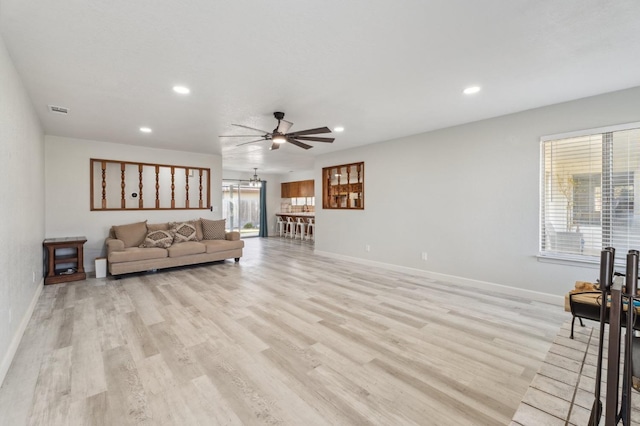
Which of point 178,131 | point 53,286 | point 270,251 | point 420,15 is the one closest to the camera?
point 420,15

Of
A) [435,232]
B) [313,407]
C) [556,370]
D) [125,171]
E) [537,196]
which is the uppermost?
[125,171]

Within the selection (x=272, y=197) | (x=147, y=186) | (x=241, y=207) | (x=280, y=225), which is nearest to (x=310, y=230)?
(x=280, y=225)

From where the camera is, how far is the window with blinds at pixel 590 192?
3326 millimetres

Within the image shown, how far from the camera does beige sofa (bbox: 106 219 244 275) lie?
16.8ft

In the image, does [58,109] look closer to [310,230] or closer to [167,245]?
[167,245]

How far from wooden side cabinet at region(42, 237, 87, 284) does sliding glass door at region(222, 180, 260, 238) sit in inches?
214

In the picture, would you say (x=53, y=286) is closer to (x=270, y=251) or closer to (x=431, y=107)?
(x=270, y=251)

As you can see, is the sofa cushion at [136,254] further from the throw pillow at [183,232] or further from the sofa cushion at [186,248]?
the throw pillow at [183,232]

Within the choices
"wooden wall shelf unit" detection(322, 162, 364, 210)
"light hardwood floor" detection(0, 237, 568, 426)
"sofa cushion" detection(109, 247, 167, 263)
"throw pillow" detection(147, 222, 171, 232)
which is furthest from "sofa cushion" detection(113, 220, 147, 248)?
"wooden wall shelf unit" detection(322, 162, 364, 210)

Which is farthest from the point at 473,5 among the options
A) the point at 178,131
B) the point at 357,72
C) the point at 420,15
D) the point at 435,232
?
the point at 178,131

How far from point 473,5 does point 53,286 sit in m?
6.45

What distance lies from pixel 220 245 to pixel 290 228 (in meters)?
5.41

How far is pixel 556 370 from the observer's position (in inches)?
66.7

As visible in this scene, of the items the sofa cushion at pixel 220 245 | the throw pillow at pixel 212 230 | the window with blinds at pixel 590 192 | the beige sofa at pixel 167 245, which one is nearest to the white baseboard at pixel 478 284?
the window with blinds at pixel 590 192
